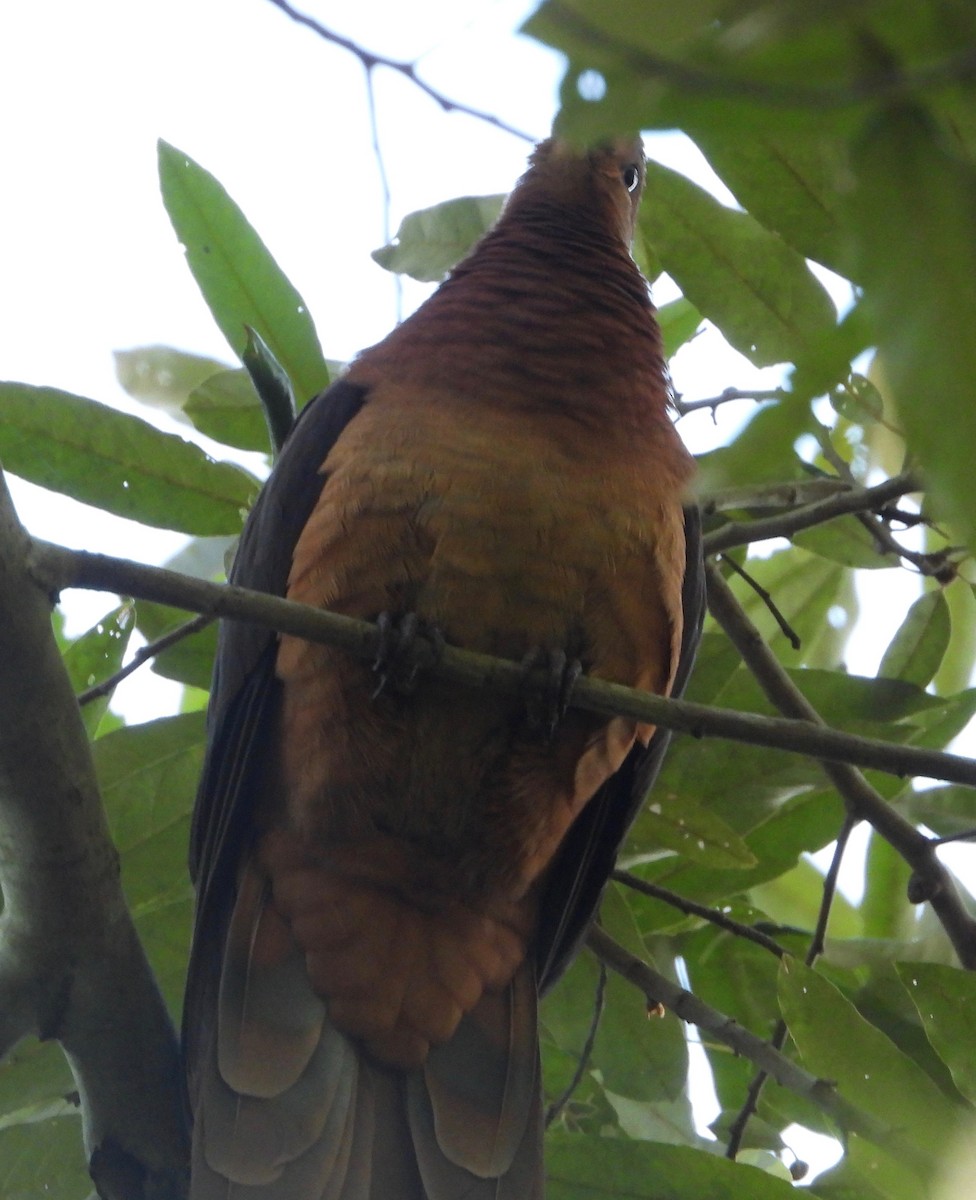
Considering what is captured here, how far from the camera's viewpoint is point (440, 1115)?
83.1 inches

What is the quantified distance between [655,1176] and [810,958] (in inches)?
18.9

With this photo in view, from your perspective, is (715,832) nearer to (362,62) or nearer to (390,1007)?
(390,1007)

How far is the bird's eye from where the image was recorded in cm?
296

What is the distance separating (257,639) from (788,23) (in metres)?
1.76

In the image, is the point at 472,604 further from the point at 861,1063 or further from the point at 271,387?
the point at 861,1063

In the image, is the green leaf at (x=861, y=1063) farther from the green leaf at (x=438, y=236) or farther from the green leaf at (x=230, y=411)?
the green leaf at (x=438, y=236)

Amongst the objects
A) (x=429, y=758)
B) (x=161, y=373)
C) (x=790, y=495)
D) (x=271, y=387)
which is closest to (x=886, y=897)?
(x=790, y=495)

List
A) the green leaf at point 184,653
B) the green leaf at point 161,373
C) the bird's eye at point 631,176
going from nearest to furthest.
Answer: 1. the green leaf at point 184,653
2. the bird's eye at point 631,176
3. the green leaf at point 161,373

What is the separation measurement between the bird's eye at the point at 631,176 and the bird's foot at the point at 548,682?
1355mm

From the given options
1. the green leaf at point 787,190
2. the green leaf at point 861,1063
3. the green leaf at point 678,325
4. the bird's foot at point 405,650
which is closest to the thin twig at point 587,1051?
the green leaf at point 861,1063

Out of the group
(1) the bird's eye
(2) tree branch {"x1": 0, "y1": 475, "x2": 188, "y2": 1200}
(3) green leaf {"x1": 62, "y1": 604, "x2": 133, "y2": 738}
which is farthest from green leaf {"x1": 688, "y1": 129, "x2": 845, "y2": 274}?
(3) green leaf {"x1": 62, "y1": 604, "x2": 133, "y2": 738}

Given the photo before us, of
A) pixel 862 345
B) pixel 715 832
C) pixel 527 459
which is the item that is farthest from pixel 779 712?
pixel 862 345

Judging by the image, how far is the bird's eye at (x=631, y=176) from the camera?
2.96 meters

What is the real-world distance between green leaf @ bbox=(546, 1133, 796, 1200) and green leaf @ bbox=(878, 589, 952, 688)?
3.56 feet
